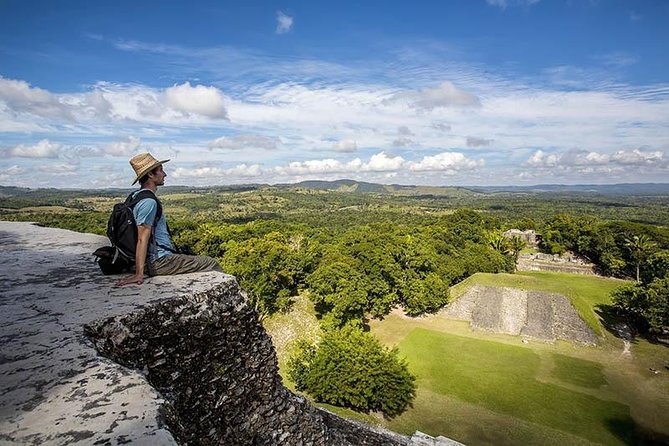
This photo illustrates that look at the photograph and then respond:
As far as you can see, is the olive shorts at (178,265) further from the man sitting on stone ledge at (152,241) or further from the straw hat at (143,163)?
the straw hat at (143,163)

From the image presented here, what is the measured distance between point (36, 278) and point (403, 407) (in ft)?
63.3

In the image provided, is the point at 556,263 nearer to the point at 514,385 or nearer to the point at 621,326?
the point at 621,326

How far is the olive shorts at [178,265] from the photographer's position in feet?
19.1

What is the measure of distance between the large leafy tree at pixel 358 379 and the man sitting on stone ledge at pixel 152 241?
1617cm

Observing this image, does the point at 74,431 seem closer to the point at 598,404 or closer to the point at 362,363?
the point at 362,363

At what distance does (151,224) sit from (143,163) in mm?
1082

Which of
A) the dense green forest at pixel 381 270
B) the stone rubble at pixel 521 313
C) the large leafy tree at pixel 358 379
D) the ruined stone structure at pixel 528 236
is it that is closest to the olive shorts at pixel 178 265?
the large leafy tree at pixel 358 379

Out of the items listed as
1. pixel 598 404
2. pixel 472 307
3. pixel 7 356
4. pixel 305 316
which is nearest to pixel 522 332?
pixel 472 307

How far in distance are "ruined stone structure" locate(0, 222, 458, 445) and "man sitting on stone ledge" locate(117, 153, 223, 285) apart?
0.23 metres

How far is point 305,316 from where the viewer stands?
33.9 m

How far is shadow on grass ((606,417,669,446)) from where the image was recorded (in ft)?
59.0

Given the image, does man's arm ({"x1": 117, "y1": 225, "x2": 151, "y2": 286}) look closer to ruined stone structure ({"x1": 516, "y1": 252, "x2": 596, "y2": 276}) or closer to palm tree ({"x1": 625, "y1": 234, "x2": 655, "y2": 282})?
palm tree ({"x1": 625, "y1": 234, "x2": 655, "y2": 282})

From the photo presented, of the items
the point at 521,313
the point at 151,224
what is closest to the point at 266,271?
the point at 521,313

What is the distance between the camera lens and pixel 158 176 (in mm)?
5844
